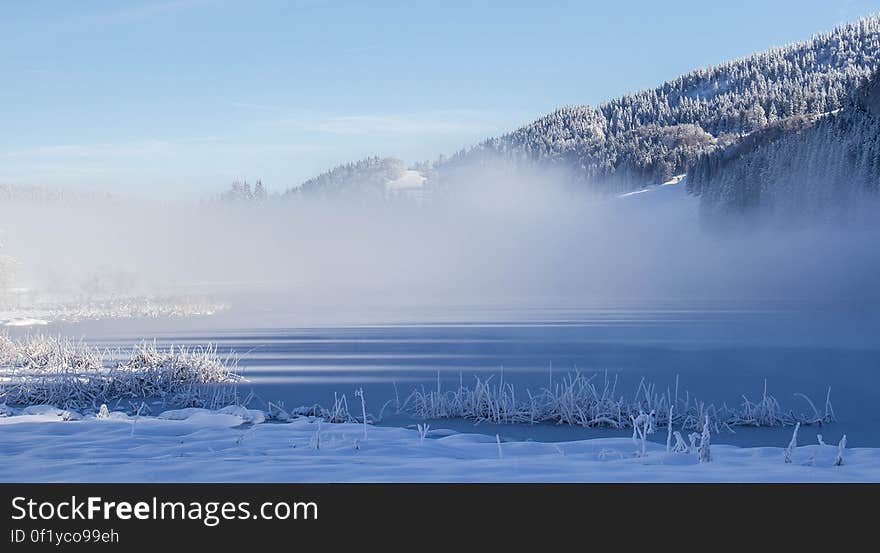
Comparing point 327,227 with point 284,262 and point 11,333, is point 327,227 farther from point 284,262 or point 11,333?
point 11,333

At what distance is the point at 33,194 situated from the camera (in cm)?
12962

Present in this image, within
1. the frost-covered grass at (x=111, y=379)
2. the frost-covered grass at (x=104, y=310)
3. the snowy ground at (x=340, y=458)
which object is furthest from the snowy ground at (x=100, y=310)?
the snowy ground at (x=340, y=458)

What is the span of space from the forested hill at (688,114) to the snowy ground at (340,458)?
8164cm

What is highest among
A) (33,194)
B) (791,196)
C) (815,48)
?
(815,48)

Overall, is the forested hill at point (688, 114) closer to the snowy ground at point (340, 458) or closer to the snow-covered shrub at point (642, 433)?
the snow-covered shrub at point (642, 433)

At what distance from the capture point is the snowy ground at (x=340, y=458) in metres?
5.29

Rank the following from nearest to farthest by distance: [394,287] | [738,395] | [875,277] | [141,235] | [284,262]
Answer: [738,395] → [875,277] → [394,287] → [284,262] → [141,235]

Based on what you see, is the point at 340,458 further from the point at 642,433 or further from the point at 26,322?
the point at 26,322

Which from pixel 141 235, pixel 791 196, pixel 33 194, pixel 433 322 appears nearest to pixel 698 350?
pixel 433 322

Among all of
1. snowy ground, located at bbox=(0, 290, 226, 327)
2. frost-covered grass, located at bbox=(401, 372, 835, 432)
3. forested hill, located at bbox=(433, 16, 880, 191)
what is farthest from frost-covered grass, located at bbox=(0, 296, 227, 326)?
forested hill, located at bbox=(433, 16, 880, 191)

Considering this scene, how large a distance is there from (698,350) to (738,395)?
597 cm

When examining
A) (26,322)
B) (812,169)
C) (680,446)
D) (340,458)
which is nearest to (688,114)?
(812,169)

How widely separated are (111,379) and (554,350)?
31.1 feet

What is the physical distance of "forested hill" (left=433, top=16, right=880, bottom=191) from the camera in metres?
98.9
